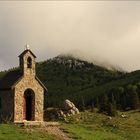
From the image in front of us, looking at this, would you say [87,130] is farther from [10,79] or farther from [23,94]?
[10,79]

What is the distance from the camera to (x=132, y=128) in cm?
6531

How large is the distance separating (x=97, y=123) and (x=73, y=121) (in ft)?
10.9

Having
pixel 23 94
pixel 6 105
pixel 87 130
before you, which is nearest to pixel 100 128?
pixel 87 130

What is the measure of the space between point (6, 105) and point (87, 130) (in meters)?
10.3

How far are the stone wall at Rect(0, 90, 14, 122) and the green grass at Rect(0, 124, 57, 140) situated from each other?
507 centimetres

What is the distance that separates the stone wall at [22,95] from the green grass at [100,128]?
13.9ft

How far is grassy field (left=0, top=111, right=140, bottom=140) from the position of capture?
5080cm

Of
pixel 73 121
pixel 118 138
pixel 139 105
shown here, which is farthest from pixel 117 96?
pixel 118 138

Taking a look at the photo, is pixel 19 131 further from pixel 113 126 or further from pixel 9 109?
pixel 113 126

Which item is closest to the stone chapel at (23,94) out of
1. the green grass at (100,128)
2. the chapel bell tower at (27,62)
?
the chapel bell tower at (27,62)

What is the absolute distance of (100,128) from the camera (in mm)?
61844

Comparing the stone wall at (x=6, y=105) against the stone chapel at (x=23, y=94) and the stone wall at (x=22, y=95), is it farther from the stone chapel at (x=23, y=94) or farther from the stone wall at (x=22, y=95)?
the stone wall at (x=22, y=95)

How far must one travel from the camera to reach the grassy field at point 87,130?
50.8 metres

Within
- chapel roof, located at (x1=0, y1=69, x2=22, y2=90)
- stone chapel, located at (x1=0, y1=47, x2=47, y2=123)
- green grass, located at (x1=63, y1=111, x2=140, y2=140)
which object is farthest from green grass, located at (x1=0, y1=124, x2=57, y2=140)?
chapel roof, located at (x1=0, y1=69, x2=22, y2=90)
